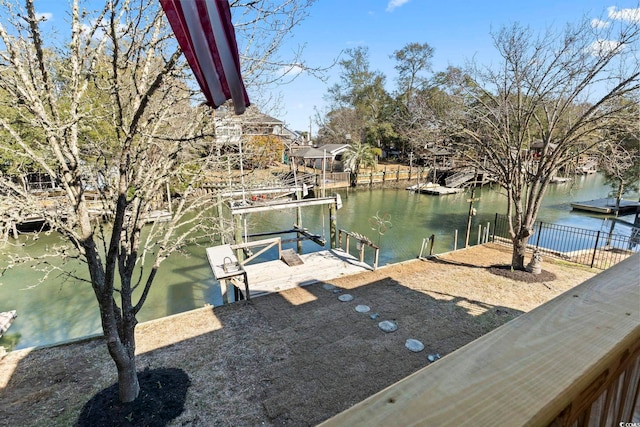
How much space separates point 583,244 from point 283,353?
15915mm

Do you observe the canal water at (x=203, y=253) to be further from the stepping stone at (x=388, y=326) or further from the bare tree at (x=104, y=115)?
the stepping stone at (x=388, y=326)

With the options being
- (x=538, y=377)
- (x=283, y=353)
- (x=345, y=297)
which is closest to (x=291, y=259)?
(x=345, y=297)

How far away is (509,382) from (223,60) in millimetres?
1833

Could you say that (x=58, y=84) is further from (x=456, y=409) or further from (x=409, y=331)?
(x=409, y=331)

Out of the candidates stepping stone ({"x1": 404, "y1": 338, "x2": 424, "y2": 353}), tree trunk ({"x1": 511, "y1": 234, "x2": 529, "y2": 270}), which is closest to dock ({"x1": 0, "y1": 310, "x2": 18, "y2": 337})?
stepping stone ({"x1": 404, "y1": 338, "x2": 424, "y2": 353})

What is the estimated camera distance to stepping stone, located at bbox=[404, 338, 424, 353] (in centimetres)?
595

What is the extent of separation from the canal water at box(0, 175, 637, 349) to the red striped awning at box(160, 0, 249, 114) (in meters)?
2.75

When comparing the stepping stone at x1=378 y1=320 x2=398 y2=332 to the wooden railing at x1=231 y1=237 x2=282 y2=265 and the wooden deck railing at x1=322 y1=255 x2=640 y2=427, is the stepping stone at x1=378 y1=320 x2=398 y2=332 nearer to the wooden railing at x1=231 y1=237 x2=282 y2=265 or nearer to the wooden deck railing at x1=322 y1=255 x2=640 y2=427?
the wooden railing at x1=231 y1=237 x2=282 y2=265

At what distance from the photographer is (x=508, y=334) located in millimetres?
816

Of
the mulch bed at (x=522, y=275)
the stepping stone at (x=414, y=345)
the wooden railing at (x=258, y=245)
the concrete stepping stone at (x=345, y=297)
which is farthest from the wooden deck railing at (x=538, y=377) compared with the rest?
the wooden railing at (x=258, y=245)

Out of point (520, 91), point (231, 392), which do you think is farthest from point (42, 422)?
point (520, 91)

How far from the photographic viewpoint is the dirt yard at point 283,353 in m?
4.67

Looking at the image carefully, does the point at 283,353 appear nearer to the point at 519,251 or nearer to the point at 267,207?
the point at 267,207

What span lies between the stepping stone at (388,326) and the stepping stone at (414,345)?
18.0 inches
